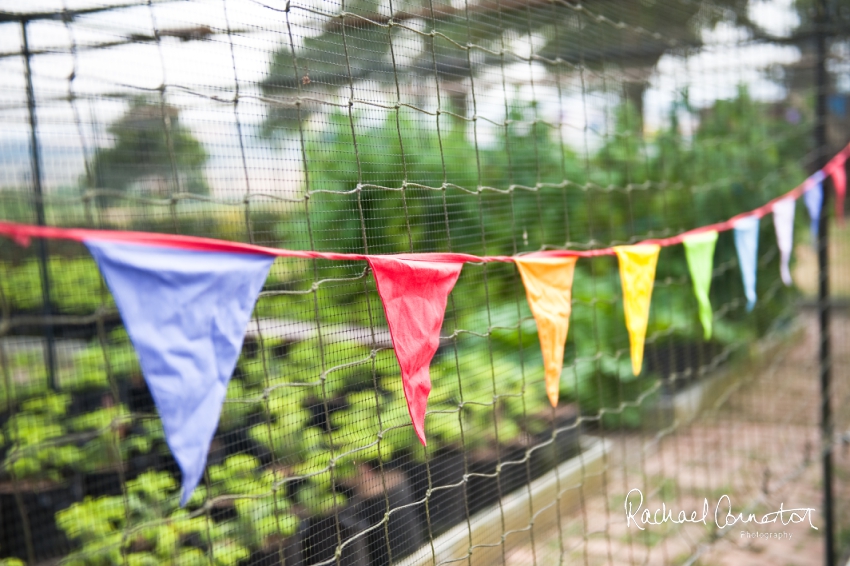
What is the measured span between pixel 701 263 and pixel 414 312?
3.96 feet

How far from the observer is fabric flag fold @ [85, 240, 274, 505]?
82 cm

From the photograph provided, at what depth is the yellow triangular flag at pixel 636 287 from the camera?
1763mm

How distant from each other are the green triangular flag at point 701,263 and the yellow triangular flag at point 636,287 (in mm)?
228

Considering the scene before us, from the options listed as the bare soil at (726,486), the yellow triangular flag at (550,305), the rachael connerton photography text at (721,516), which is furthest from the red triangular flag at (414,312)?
the rachael connerton photography text at (721,516)

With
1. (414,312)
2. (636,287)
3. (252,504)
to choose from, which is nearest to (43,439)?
(252,504)

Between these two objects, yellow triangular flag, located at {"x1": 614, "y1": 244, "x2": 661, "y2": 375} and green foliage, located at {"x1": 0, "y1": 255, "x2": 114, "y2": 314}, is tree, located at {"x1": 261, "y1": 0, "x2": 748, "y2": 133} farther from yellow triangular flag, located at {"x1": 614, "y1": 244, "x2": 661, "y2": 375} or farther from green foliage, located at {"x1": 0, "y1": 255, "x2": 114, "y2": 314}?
green foliage, located at {"x1": 0, "y1": 255, "x2": 114, "y2": 314}

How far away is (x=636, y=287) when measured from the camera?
1.80 metres

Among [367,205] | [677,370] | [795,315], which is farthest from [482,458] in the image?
[795,315]

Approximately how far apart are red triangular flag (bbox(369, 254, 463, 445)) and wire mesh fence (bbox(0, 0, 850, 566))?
0.13 m

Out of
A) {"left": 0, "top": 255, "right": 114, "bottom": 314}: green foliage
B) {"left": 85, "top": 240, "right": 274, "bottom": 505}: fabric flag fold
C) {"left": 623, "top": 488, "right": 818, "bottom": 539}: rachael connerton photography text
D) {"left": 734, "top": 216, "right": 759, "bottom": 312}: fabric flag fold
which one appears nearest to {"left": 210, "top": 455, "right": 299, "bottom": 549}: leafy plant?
{"left": 0, "top": 255, "right": 114, "bottom": 314}: green foliage

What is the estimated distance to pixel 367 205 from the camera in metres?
2.21

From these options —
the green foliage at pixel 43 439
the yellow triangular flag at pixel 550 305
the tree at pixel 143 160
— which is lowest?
the green foliage at pixel 43 439

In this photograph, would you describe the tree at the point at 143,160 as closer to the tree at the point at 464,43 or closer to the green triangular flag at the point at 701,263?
the tree at the point at 464,43

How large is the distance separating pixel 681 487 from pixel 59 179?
9.27 ft
